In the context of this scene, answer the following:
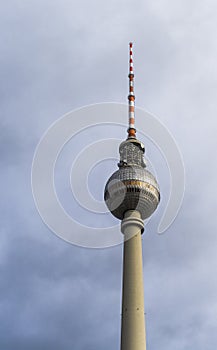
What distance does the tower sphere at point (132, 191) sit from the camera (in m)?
91.1

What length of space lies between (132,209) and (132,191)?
332cm

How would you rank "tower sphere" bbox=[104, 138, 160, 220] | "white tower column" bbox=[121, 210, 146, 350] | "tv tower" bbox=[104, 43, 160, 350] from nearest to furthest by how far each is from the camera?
"white tower column" bbox=[121, 210, 146, 350]
"tv tower" bbox=[104, 43, 160, 350]
"tower sphere" bbox=[104, 138, 160, 220]

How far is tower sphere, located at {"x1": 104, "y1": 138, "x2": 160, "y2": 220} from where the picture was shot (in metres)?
91.1

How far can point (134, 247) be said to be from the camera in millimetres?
83750

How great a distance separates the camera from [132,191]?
91.0 m

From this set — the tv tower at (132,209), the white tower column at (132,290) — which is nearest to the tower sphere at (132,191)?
the tv tower at (132,209)

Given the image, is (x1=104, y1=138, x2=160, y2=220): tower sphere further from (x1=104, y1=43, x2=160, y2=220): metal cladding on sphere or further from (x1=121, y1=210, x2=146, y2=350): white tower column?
(x1=121, y1=210, x2=146, y2=350): white tower column

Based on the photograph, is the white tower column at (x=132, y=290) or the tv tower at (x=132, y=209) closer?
the white tower column at (x=132, y=290)

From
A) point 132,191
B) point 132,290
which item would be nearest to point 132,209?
point 132,191

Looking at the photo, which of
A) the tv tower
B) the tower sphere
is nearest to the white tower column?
the tv tower

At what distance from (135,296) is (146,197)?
20.5m

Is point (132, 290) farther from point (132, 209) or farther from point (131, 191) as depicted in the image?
point (131, 191)

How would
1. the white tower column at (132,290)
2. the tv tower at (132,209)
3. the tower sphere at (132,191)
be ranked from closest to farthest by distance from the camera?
the white tower column at (132,290) < the tv tower at (132,209) < the tower sphere at (132,191)

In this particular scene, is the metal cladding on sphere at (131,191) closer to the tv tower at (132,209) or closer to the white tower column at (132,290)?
the tv tower at (132,209)
